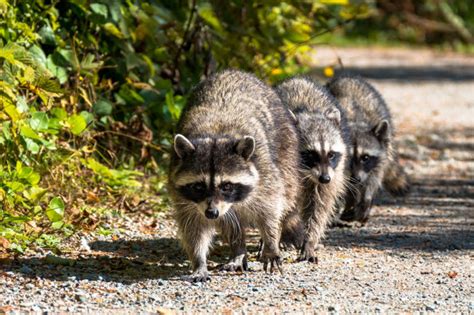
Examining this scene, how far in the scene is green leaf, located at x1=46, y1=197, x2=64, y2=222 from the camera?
6121mm

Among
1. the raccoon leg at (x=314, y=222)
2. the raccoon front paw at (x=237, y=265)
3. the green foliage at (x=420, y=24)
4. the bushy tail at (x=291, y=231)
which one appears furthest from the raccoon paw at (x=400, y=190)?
the green foliage at (x=420, y=24)

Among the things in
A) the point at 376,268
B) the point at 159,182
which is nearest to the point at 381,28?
the point at 159,182

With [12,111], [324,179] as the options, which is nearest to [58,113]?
[12,111]

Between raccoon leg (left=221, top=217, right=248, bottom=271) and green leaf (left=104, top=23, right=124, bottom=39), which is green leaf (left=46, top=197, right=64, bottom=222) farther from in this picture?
green leaf (left=104, top=23, right=124, bottom=39)

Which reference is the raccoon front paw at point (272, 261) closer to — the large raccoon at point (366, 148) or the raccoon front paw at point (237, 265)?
the raccoon front paw at point (237, 265)

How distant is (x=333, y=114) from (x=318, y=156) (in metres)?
0.45

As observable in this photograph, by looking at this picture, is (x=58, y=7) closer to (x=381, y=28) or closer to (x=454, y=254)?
(x=454, y=254)

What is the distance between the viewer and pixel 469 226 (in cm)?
753

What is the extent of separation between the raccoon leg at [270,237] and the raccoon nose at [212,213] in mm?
481

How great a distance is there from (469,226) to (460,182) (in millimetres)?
1837

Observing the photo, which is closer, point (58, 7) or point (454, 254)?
point (454, 254)

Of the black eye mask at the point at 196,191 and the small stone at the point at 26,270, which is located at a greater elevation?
the black eye mask at the point at 196,191

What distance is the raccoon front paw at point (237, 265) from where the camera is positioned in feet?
20.5

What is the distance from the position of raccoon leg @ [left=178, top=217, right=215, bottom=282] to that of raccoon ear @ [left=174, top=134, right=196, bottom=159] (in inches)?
17.6
